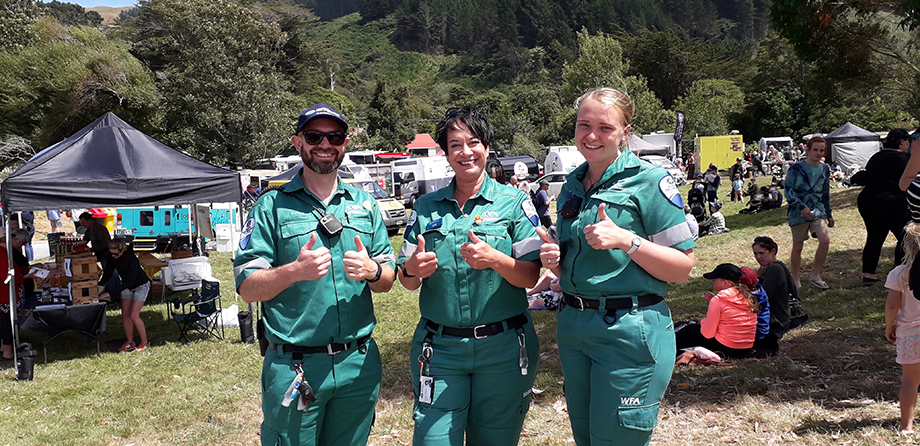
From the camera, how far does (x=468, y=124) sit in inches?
107

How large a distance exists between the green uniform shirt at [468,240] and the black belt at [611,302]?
1.02ft

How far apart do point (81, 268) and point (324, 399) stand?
7258 millimetres

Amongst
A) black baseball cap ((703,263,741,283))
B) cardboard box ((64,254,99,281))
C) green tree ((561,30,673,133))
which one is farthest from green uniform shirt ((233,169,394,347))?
green tree ((561,30,673,133))

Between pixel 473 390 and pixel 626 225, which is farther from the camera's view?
pixel 473 390

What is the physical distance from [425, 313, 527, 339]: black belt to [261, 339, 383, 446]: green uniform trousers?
1.21ft

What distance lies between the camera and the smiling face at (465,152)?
8.90 feet

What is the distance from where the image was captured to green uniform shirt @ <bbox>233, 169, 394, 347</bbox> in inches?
106

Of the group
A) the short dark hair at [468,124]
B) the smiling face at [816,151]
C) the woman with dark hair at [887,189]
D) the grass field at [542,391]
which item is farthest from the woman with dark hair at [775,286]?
the short dark hair at [468,124]

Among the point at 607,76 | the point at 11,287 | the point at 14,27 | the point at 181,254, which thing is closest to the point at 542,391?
the point at 11,287

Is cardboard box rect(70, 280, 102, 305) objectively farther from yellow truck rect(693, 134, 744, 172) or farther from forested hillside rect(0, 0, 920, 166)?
yellow truck rect(693, 134, 744, 172)

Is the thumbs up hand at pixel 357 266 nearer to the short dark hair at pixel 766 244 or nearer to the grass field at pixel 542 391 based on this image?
the grass field at pixel 542 391

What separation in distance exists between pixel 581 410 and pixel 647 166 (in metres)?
1.03

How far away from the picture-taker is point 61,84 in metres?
32.5

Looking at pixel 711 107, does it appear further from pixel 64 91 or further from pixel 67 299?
pixel 67 299
